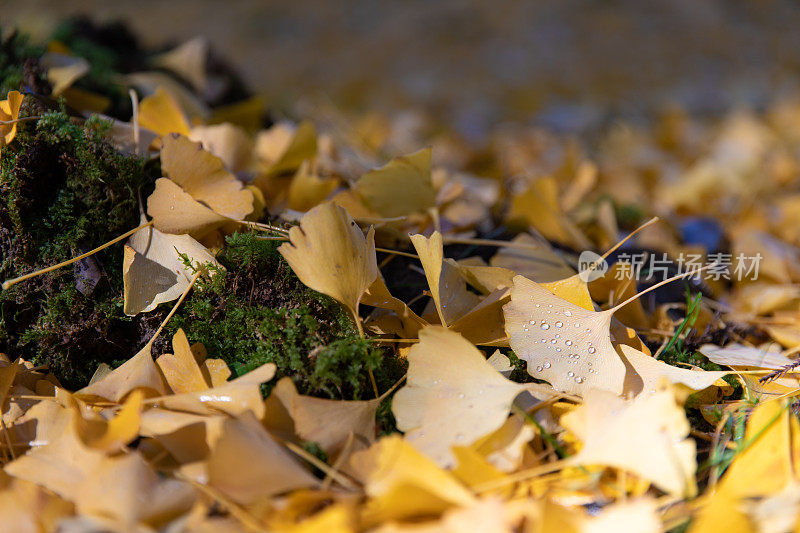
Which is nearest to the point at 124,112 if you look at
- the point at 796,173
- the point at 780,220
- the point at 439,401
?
the point at 439,401

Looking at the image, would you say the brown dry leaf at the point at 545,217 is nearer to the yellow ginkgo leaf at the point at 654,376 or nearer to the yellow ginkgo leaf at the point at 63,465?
the yellow ginkgo leaf at the point at 654,376

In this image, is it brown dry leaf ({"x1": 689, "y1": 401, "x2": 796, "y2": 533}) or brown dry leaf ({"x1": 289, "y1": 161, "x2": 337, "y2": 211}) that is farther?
brown dry leaf ({"x1": 289, "y1": 161, "x2": 337, "y2": 211})

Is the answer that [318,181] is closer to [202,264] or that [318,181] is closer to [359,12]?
[202,264]

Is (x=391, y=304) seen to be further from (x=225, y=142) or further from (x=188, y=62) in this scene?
(x=188, y=62)

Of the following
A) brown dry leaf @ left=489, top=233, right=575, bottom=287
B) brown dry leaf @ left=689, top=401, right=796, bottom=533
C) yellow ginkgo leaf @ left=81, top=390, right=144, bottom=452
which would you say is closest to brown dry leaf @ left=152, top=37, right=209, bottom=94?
brown dry leaf @ left=489, top=233, right=575, bottom=287

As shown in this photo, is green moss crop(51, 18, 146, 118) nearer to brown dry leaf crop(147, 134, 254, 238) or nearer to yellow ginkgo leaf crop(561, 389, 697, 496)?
brown dry leaf crop(147, 134, 254, 238)

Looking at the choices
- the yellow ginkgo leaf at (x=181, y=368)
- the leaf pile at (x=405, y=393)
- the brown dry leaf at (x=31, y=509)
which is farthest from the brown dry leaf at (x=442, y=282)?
the brown dry leaf at (x=31, y=509)

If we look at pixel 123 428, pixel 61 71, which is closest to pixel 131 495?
pixel 123 428
